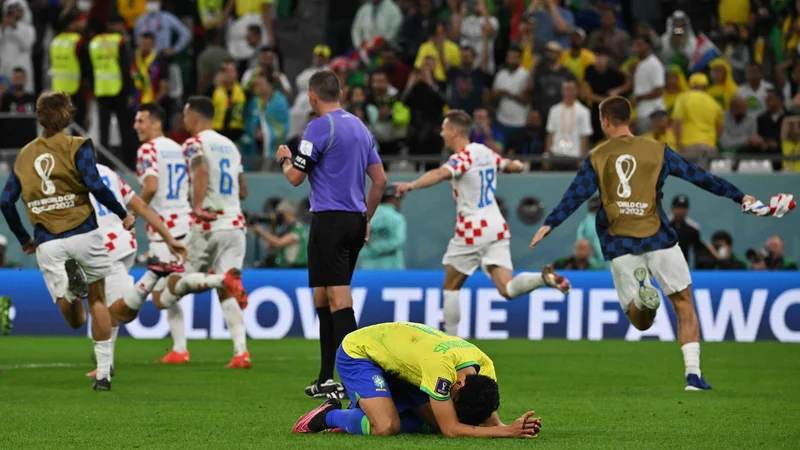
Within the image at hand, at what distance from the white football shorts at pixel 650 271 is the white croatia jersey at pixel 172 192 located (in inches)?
207

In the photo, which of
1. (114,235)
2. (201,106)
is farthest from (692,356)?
(201,106)

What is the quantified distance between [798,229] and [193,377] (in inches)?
441

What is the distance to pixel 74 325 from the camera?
12.0 meters

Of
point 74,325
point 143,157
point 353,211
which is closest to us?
point 353,211

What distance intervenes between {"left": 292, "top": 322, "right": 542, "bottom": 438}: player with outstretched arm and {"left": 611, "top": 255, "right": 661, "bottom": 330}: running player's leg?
3.56 metres

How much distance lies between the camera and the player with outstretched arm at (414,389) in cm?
783

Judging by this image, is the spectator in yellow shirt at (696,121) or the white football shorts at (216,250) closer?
the white football shorts at (216,250)

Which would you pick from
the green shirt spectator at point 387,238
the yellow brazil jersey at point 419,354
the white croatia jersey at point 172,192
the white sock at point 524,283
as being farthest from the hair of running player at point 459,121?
the yellow brazil jersey at point 419,354

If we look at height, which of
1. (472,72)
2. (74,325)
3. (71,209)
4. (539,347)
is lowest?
(539,347)

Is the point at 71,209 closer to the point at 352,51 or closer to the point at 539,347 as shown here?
the point at 539,347

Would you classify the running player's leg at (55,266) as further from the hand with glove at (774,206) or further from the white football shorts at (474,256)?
the hand with glove at (774,206)

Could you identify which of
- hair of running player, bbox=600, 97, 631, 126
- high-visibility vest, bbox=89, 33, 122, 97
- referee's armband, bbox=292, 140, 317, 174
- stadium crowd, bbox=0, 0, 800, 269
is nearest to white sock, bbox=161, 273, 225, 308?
referee's armband, bbox=292, 140, 317, 174

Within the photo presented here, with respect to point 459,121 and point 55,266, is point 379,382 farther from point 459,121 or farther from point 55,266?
point 459,121

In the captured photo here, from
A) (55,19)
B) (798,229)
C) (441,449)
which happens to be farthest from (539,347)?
(55,19)
